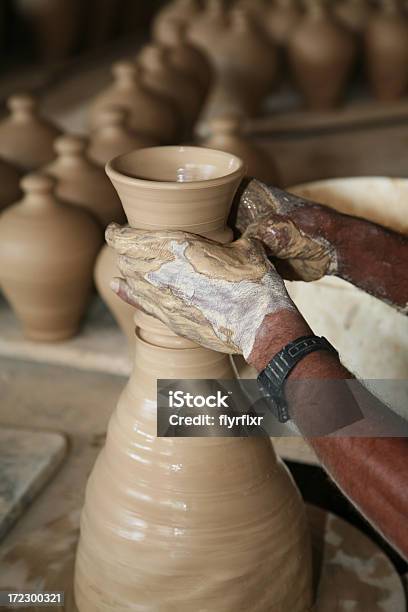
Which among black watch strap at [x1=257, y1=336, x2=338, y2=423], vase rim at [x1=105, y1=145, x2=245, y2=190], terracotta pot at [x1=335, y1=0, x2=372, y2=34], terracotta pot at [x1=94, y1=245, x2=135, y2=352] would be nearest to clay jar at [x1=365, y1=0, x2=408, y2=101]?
terracotta pot at [x1=335, y1=0, x2=372, y2=34]

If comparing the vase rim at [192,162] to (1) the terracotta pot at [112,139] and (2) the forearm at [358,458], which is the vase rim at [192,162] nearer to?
(2) the forearm at [358,458]

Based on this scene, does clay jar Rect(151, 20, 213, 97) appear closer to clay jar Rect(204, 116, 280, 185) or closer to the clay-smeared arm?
clay jar Rect(204, 116, 280, 185)

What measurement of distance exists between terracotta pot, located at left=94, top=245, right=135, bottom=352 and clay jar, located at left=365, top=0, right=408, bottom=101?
2.99 m

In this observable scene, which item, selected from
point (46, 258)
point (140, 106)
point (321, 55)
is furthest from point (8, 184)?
point (321, 55)

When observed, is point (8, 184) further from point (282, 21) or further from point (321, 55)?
point (282, 21)

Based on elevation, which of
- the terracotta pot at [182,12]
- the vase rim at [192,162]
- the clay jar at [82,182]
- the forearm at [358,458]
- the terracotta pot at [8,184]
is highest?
the vase rim at [192,162]

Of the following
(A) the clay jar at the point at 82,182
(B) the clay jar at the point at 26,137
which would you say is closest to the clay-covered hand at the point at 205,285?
(A) the clay jar at the point at 82,182

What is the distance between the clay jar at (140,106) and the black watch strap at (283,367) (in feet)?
6.78

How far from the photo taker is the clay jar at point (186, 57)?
3760 millimetres

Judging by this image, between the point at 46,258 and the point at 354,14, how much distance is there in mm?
3477

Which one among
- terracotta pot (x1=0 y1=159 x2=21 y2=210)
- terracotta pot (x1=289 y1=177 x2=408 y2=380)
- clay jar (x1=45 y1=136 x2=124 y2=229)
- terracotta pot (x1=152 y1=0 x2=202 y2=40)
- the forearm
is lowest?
terracotta pot (x1=152 y1=0 x2=202 y2=40)

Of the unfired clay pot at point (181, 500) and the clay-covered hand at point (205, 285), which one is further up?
the clay-covered hand at point (205, 285)

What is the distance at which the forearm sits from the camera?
964 millimetres

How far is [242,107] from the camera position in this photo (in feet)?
14.5
